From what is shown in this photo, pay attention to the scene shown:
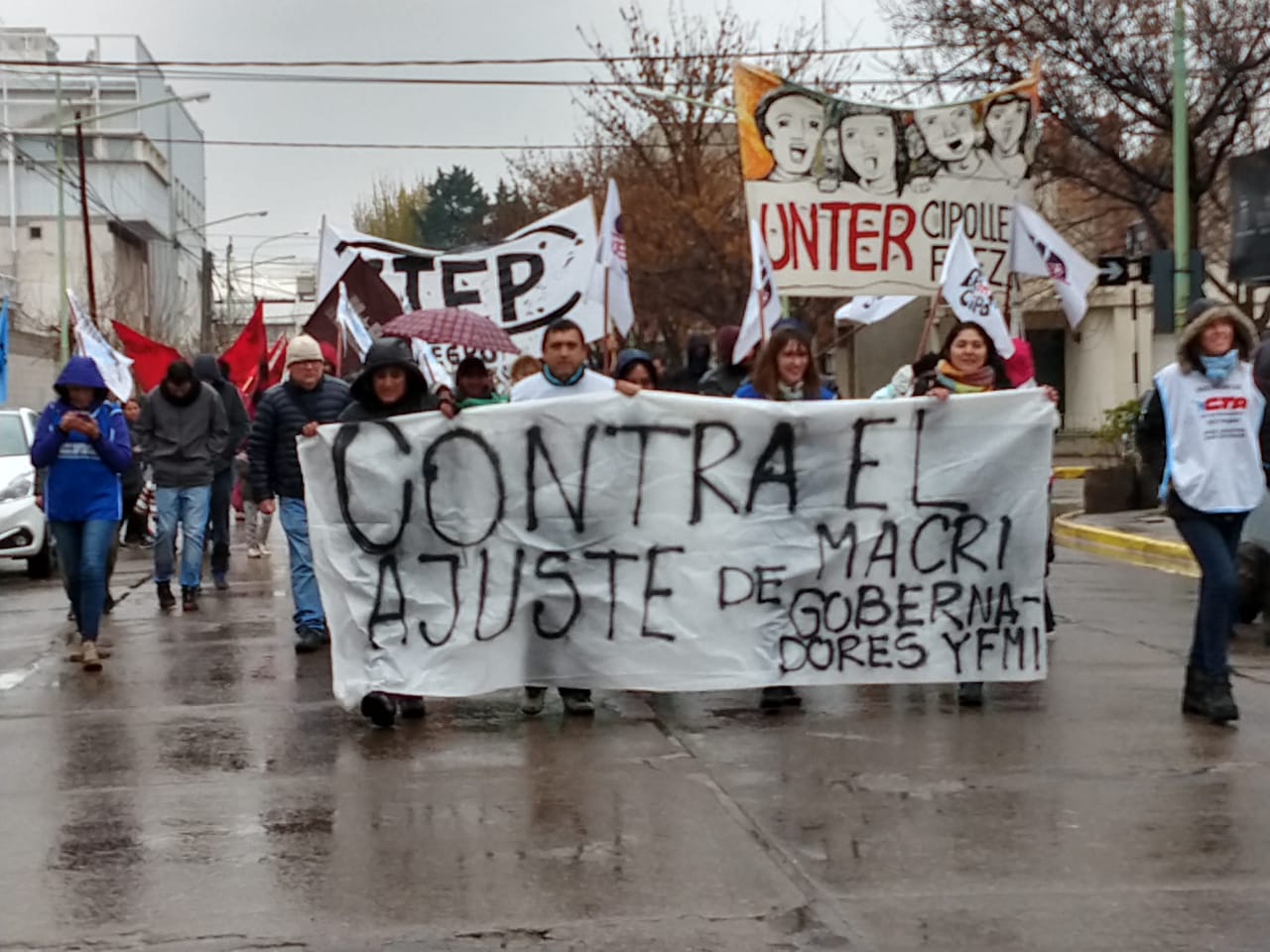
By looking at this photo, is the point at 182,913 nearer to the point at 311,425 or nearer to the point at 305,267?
the point at 311,425

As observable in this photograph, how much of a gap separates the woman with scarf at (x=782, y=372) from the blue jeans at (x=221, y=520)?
6806 mm

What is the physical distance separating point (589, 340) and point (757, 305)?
1.33m

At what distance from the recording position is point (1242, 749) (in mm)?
6875

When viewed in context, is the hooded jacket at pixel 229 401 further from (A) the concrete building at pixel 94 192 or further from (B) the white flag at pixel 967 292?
(A) the concrete building at pixel 94 192

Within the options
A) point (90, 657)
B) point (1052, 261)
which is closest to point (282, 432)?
point (90, 657)

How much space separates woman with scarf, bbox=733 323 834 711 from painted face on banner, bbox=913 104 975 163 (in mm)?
7489

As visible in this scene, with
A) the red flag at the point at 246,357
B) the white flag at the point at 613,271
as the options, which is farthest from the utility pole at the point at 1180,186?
the red flag at the point at 246,357

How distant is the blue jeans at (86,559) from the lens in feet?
30.8

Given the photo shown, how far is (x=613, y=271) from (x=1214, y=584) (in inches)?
274

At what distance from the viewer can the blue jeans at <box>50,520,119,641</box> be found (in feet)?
30.8

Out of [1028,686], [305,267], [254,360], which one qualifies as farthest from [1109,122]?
[305,267]

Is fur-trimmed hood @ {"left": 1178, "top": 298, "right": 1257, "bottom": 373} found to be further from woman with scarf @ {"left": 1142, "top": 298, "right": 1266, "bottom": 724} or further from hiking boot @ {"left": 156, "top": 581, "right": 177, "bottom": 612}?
hiking boot @ {"left": 156, "top": 581, "right": 177, "bottom": 612}

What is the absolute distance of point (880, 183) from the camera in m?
15.0

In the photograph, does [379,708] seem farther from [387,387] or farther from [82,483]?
[82,483]
